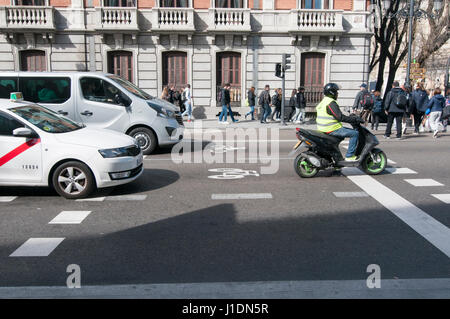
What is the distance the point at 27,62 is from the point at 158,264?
67.2 feet

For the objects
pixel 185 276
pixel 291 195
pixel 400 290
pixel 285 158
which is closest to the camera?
pixel 400 290

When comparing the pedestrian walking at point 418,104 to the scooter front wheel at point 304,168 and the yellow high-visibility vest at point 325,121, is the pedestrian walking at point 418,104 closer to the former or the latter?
the yellow high-visibility vest at point 325,121

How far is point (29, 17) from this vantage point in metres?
20.9

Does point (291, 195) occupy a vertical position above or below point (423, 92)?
below

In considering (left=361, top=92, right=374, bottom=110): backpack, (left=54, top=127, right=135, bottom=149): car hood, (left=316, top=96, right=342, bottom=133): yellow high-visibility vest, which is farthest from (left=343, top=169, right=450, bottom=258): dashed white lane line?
(left=361, top=92, right=374, bottom=110): backpack

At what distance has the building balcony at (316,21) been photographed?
21.6 meters

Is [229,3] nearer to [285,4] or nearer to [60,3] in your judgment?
[285,4]

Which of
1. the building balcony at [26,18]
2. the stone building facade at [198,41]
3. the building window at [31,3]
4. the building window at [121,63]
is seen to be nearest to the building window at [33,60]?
the stone building facade at [198,41]

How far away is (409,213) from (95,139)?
467cm

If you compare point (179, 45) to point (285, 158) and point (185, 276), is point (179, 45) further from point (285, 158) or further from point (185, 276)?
point (185, 276)

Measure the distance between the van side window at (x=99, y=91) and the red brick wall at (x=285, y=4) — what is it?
537 inches

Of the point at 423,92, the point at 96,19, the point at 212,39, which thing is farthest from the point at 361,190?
the point at 96,19

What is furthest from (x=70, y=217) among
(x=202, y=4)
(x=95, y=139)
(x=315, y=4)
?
(x=315, y=4)

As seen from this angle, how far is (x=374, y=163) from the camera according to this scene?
8.52 m
